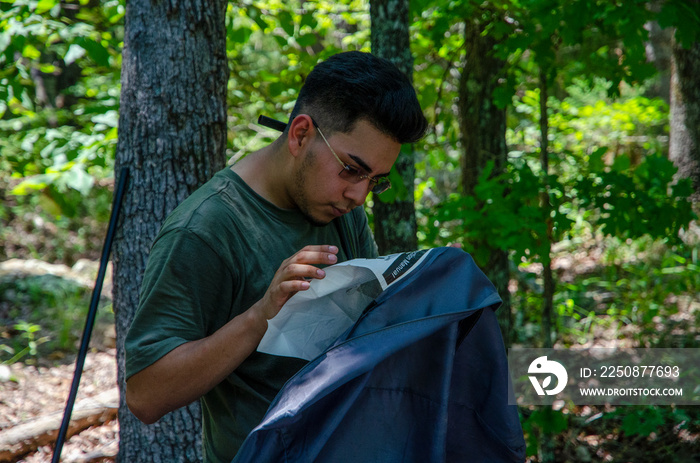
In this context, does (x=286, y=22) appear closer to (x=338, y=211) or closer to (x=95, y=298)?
(x=95, y=298)

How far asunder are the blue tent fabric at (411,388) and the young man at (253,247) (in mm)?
208

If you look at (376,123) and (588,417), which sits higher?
(376,123)

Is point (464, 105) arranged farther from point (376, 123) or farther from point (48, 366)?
point (48, 366)

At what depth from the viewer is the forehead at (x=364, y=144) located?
1.74m

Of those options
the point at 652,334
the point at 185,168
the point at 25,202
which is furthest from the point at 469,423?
the point at 25,202

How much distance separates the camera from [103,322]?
6.32 m

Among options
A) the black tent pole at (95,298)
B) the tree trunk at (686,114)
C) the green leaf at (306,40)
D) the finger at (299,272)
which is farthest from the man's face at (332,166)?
the tree trunk at (686,114)

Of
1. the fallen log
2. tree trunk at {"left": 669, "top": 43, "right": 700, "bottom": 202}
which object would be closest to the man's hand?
the fallen log

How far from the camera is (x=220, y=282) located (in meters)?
1.52

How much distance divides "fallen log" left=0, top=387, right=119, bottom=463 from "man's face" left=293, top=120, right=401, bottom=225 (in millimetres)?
3422

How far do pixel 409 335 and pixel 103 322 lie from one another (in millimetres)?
5758

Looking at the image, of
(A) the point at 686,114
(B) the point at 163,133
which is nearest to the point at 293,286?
(B) the point at 163,133

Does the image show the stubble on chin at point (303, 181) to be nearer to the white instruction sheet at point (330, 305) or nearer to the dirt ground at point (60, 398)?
the white instruction sheet at point (330, 305)

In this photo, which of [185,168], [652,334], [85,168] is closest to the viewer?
[185,168]
